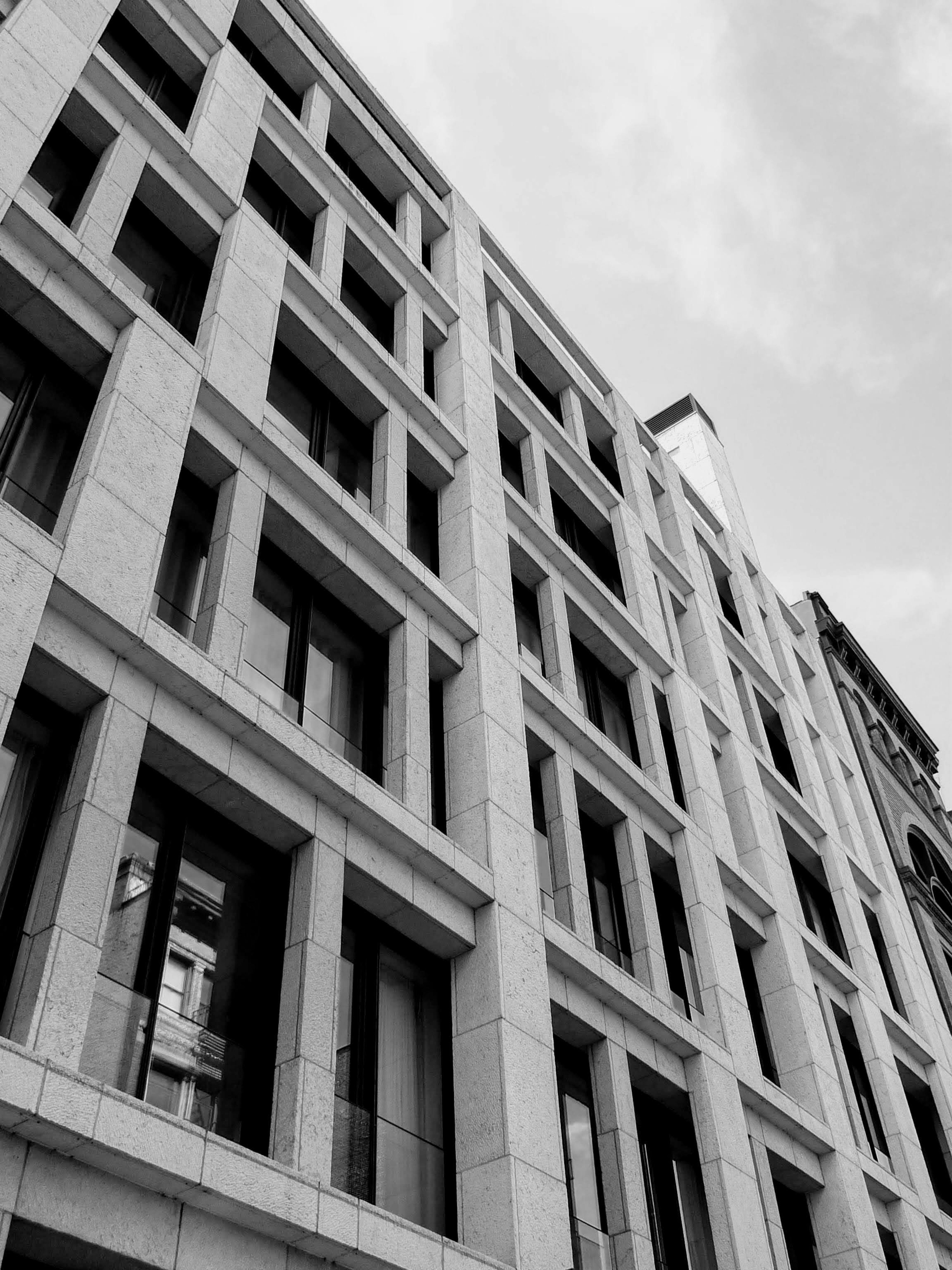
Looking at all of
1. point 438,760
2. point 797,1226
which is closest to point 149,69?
point 438,760

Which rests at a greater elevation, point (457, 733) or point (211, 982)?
point (457, 733)

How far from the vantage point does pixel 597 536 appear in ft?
94.6

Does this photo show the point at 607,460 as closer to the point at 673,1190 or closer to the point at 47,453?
the point at 673,1190

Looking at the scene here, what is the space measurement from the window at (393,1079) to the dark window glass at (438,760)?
2.38 metres

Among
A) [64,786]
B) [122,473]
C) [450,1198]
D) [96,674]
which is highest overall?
[122,473]

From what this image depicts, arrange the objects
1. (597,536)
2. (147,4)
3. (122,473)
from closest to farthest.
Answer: (122,473) → (147,4) → (597,536)

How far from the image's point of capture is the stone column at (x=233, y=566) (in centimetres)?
1470

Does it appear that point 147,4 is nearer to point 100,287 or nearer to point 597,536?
point 100,287

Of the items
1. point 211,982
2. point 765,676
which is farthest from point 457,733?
point 765,676

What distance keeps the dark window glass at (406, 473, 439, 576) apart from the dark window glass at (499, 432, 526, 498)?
4.08 metres

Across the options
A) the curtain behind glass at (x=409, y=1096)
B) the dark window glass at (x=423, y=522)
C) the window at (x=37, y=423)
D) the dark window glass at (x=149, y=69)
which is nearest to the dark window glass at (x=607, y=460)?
the dark window glass at (x=423, y=522)

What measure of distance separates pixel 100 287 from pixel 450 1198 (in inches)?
458

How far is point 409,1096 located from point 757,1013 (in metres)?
11.7

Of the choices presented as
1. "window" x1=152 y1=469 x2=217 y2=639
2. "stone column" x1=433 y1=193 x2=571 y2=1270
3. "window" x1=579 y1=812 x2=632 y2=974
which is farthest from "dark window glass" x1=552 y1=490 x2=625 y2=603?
"window" x1=152 y1=469 x2=217 y2=639
